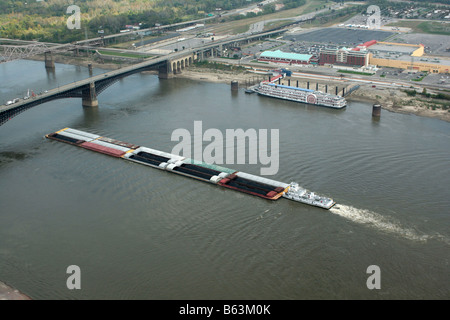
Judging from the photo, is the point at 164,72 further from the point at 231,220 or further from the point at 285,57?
the point at 231,220

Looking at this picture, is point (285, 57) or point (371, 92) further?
point (285, 57)

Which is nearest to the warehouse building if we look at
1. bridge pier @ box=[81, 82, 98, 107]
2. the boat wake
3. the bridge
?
the bridge

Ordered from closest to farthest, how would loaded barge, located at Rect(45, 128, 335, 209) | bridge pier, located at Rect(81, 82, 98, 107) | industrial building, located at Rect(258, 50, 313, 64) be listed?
loaded barge, located at Rect(45, 128, 335, 209)
bridge pier, located at Rect(81, 82, 98, 107)
industrial building, located at Rect(258, 50, 313, 64)

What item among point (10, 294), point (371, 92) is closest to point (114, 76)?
point (371, 92)

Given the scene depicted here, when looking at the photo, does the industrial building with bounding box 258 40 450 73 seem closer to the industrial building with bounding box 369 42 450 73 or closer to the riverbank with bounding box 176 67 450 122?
the industrial building with bounding box 369 42 450 73

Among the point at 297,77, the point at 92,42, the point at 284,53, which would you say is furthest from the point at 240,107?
the point at 92,42

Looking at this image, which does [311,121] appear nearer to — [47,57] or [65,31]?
[47,57]
